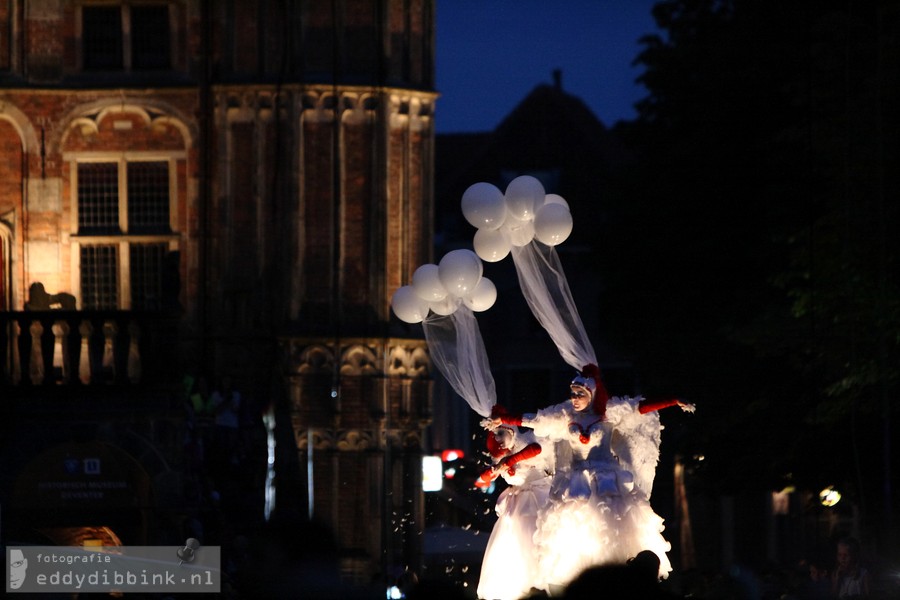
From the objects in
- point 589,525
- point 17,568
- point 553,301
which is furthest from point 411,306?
point 17,568

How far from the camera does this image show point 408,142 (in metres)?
25.4

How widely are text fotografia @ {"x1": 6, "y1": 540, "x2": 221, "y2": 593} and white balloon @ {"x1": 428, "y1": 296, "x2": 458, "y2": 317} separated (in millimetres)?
2998

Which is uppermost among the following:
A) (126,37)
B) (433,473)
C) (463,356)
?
(126,37)

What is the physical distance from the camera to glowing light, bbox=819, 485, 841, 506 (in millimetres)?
27766

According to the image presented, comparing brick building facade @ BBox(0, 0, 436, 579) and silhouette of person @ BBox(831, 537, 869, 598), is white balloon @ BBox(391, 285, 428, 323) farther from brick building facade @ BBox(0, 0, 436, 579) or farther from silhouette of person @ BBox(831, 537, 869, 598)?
brick building facade @ BBox(0, 0, 436, 579)

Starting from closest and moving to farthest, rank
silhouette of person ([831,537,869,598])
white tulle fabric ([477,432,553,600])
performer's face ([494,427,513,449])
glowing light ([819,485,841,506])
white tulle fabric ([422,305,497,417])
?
1. white tulle fabric ([477,432,553,600])
2. performer's face ([494,427,513,449])
3. white tulle fabric ([422,305,497,417])
4. silhouette of person ([831,537,869,598])
5. glowing light ([819,485,841,506])

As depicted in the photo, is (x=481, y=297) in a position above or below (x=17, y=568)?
above

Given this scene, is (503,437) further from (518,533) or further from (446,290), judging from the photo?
(446,290)

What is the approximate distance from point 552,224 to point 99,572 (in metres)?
4.84

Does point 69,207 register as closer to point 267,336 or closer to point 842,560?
point 267,336

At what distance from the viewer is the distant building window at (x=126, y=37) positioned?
2523cm

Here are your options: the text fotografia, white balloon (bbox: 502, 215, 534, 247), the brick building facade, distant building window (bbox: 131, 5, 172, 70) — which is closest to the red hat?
white balloon (bbox: 502, 215, 534, 247)

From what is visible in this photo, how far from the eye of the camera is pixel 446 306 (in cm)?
1916

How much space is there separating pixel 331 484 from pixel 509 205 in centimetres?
701
